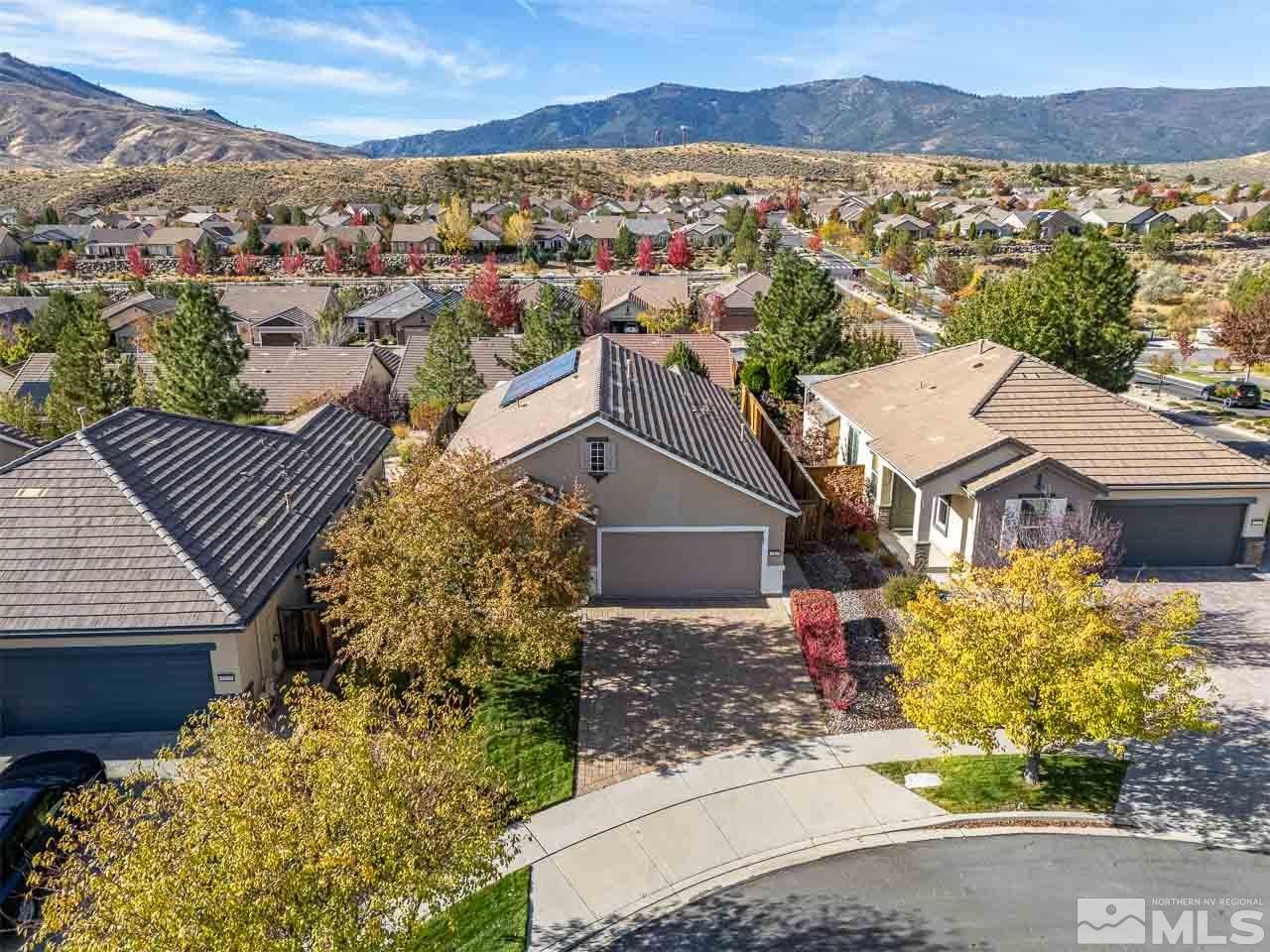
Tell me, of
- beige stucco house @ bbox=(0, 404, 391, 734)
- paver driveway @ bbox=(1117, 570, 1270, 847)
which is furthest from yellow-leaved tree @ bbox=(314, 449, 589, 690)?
paver driveway @ bbox=(1117, 570, 1270, 847)

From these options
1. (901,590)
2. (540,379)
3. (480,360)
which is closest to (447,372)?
(480,360)

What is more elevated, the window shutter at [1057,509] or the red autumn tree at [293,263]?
the red autumn tree at [293,263]

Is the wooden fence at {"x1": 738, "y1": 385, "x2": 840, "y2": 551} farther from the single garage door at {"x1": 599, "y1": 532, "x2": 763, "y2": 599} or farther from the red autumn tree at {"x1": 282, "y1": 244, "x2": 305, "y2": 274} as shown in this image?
the red autumn tree at {"x1": 282, "y1": 244, "x2": 305, "y2": 274}

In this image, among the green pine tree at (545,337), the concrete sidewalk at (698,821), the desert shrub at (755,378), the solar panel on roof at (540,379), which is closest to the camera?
the concrete sidewalk at (698,821)

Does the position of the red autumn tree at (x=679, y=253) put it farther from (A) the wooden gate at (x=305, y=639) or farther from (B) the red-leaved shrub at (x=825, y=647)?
(A) the wooden gate at (x=305, y=639)

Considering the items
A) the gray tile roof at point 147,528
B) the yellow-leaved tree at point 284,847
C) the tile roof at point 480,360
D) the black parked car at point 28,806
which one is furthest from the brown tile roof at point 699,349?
the yellow-leaved tree at point 284,847

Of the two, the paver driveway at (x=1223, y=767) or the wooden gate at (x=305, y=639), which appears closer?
the paver driveway at (x=1223, y=767)

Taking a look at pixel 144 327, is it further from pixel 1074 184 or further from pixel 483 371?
pixel 1074 184
